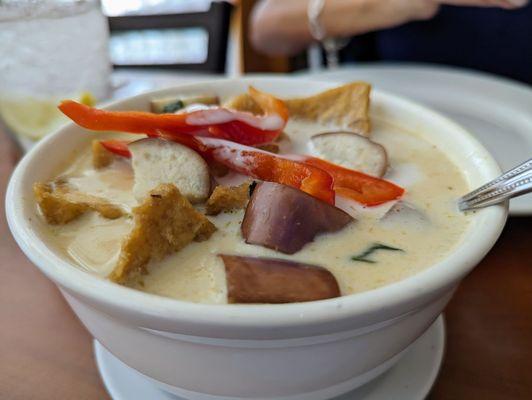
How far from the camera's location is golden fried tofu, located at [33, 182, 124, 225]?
72cm

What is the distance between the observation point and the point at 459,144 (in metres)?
0.89

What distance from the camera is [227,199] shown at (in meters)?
0.73

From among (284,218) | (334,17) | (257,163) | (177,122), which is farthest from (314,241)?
(334,17)

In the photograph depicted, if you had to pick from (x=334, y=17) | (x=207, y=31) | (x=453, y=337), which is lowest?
(x=207, y=31)

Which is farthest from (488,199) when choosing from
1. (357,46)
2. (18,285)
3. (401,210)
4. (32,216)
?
(357,46)

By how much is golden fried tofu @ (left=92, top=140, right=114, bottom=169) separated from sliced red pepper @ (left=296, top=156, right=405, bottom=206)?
0.29 meters

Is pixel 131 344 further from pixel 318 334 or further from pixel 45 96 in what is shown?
pixel 45 96

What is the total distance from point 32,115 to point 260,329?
1.05 meters

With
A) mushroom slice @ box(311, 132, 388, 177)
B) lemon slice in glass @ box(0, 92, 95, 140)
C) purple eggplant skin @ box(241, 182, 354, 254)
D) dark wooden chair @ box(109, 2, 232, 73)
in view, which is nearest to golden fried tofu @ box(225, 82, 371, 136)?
mushroom slice @ box(311, 132, 388, 177)

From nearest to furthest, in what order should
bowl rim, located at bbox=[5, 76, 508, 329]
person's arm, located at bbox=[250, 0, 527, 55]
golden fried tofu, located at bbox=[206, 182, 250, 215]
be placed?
bowl rim, located at bbox=[5, 76, 508, 329], golden fried tofu, located at bbox=[206, 182, 250, 215], person's arm, located at bbox=[250, 0, 527, 55]

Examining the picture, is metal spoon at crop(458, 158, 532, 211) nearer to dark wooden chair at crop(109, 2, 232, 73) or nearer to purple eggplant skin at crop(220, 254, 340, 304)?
purple eggplant skin at crop(220, 254, 340, 304)

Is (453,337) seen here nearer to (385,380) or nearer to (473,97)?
(385,380)

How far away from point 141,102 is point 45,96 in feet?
1.63

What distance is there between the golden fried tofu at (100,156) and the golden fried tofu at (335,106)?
0.21m
